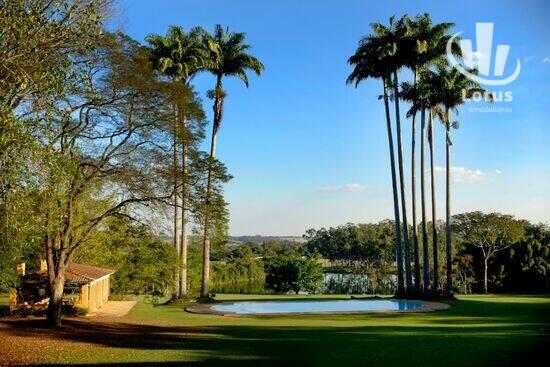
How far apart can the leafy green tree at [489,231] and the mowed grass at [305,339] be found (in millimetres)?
30956

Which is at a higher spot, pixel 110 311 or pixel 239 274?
pixel 110 311

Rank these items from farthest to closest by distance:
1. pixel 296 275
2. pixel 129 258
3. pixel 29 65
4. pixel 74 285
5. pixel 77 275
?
pixel 296 275 < pixel 129 258 < pixel 74 285 < pixel 77 275 < pixel 29 65

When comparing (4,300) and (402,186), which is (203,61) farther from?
(4,300)

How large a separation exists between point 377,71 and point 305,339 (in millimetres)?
22273

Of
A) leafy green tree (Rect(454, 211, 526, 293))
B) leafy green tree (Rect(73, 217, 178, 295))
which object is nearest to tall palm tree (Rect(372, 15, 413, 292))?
leafy green tree (Rect(73, 217, 178, 295))

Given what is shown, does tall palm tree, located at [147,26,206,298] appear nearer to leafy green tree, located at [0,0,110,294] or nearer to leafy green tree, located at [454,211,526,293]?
leafy green tree, located at [0,0,110,294]

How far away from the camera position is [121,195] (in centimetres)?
2027

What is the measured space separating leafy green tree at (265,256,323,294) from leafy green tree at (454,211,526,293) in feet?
54.4

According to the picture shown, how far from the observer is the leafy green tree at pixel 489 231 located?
53188mm

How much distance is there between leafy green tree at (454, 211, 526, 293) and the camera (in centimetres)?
5319

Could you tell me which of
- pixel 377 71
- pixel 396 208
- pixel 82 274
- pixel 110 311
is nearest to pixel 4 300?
pixel 82 274

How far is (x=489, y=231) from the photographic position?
54.1 metres

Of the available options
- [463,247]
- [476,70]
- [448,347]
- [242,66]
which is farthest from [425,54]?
[463,247]

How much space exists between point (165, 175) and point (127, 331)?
586 cm
